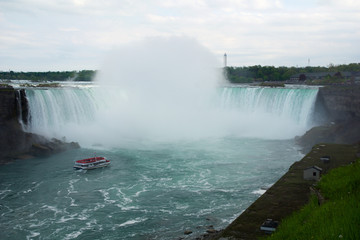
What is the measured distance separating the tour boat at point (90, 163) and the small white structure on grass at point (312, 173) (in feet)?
46.3

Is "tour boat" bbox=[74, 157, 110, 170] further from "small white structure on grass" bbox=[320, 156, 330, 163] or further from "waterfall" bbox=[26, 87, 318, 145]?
"small white structure on grass" bbox=[320, 156, 330, 163]

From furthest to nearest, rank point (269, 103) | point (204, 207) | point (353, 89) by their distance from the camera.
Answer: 1. point (269, 103)
2. point (353, 89)
3. point (204, 207)

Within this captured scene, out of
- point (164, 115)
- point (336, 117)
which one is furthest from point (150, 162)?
point (336, 117)

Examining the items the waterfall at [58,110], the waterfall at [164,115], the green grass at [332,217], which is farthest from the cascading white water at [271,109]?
the green grass at [332,217]

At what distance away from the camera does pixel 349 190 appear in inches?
484

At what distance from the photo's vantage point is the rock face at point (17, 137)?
29.4 meters

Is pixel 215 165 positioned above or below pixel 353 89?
below

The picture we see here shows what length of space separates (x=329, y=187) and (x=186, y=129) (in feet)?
93.6

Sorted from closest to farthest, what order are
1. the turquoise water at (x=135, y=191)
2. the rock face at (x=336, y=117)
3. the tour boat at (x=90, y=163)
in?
1. the turquoise water at (x=135, y=191)
2. the tour boat at (x=90, y=163)
3. the rock face at (x=336, y=117)

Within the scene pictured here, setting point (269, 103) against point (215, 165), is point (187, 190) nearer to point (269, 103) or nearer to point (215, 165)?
point (215, 165)

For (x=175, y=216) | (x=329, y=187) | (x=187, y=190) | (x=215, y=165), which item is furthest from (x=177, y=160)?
(x=329, y=187)

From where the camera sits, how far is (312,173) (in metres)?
16.6

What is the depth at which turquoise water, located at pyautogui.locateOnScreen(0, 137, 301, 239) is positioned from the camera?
15586mm

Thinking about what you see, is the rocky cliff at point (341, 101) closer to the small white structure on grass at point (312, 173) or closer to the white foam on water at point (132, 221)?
the small white structure on grass at point (312, 173)
